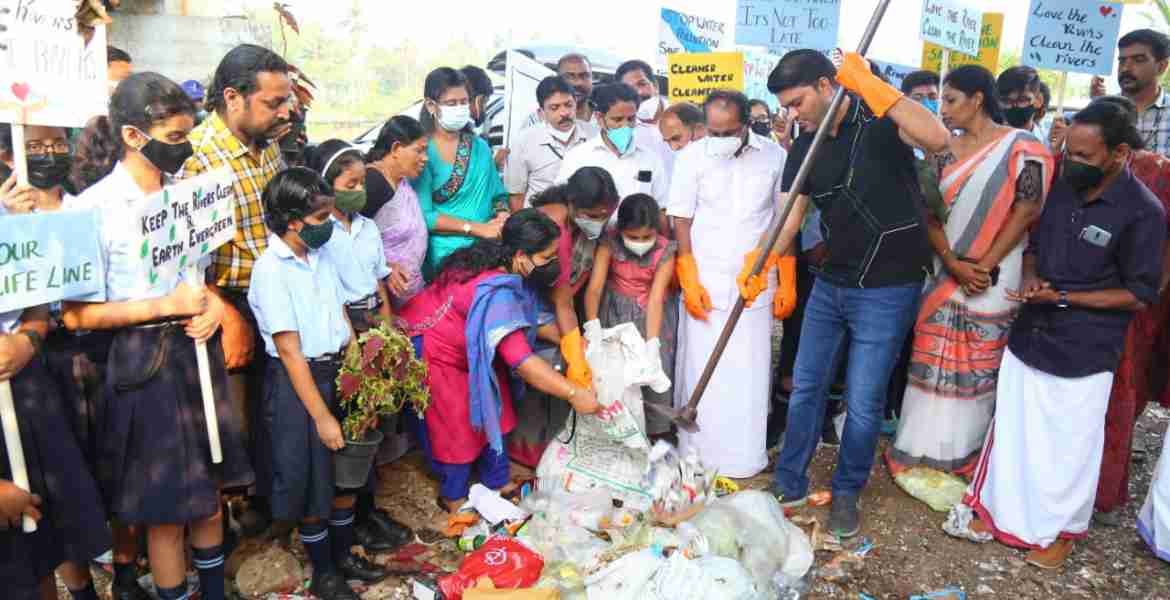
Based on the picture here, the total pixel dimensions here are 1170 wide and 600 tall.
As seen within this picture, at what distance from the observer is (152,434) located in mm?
2695

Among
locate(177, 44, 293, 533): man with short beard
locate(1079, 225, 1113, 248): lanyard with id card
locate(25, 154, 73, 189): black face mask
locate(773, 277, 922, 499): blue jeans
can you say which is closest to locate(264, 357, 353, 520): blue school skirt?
locate(177, 44, 293, 533): man with short beard

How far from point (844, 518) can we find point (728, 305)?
121cm

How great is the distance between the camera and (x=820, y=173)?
149 inches

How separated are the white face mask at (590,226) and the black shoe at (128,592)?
245 cm

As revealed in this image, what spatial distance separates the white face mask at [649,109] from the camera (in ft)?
23.6

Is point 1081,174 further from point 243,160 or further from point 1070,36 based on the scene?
point 1070,36

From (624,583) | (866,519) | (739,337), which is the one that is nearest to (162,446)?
(624,583)

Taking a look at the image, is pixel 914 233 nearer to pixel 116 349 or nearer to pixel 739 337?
pixel 739 337

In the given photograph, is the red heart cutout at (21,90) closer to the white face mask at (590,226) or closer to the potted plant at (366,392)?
the potted plant at (366,392)

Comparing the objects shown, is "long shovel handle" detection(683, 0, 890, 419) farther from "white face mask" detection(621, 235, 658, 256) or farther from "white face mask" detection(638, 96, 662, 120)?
"white face mask" detection(638, 96, 662, 120)

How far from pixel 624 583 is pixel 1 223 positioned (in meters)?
2.28

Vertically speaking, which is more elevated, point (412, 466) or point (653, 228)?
point (653, 228)

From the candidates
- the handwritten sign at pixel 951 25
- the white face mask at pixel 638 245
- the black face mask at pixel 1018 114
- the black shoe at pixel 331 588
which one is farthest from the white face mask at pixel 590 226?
the handwritten sign at pixel 951 25

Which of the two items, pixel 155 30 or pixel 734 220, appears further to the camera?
pixel 155 30
